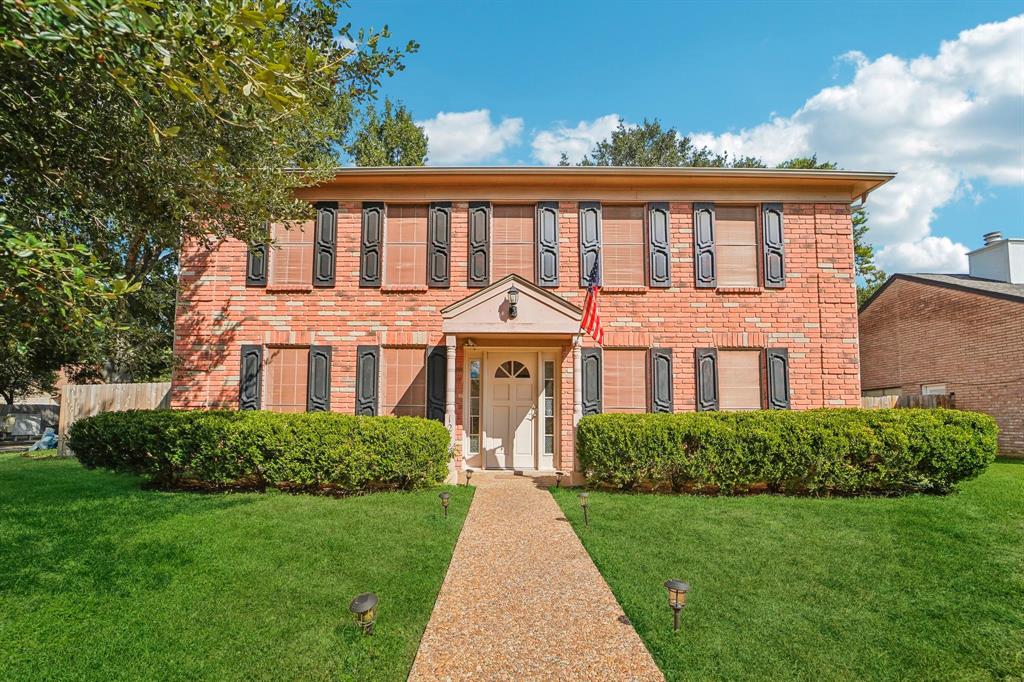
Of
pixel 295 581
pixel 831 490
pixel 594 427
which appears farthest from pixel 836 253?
pixel 295 581

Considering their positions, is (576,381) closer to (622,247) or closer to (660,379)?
(660,379)

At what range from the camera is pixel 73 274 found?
3.02 meters

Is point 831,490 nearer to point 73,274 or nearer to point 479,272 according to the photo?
point 479,272

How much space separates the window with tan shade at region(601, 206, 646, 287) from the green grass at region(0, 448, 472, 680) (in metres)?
5.43

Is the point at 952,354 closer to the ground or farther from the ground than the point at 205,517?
farther from the ground

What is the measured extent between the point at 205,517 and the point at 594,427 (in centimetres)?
515

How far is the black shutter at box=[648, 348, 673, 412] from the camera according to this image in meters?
9.40

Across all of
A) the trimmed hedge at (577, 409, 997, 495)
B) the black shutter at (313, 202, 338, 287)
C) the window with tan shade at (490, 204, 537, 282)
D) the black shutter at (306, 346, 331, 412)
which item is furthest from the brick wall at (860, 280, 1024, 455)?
the black shutter at (313, 202, 338, 287)

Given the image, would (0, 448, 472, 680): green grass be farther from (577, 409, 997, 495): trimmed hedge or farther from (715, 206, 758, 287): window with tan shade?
(715, 206, 758, 287): window with tan shade

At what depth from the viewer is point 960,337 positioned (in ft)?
44.1

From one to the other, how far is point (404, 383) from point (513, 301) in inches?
110

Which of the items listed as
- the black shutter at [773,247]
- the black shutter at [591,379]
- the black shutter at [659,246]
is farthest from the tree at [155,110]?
the black shutter at [773,247]

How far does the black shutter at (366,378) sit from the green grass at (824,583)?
15.1 ft

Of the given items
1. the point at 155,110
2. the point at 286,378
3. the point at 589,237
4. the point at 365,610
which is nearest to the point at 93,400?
the point at 286,378
